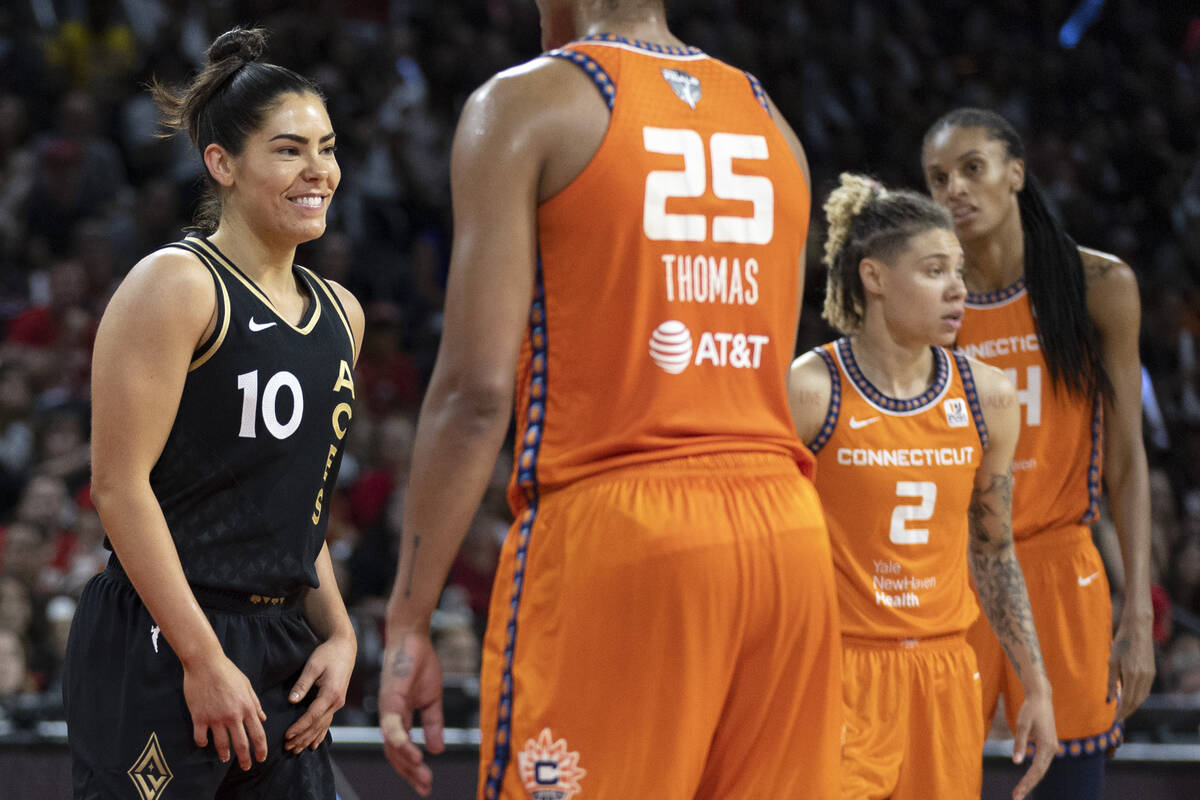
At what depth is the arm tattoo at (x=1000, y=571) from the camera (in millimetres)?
3617

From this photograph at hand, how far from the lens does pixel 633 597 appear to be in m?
2.14

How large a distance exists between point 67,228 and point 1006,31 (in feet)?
29.6

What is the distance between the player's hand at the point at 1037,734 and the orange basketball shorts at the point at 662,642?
4.32ft

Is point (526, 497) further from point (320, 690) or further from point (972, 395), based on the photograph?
point (972, 395)

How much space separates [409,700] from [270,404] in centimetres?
80

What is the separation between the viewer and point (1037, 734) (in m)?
3.42

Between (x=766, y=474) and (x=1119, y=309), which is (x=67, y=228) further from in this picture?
(x=766, y=474)

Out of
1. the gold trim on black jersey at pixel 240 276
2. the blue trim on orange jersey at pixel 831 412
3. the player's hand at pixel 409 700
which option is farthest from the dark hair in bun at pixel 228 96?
the blue trim on orange jersey at pixel 831 412

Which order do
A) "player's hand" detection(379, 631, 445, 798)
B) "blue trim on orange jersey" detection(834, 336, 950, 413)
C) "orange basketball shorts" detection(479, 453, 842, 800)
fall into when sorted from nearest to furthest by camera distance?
1. "player's hand" detection(379, 631, 445, 798)
2. "orange basketball shorts" detection(479, 453, 842, 800)
3. "blue trim on orange jersey" detection(834, 336, 950, 413)

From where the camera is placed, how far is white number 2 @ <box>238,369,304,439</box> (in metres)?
2.60

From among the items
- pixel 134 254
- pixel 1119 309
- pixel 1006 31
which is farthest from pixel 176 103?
pixel 1006 31

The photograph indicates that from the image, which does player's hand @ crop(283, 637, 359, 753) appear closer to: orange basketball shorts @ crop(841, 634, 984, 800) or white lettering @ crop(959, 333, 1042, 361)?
orange basketball shorts @ crop(841, 634, 984, 800)

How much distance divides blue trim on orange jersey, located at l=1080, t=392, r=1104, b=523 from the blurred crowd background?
4.08ft

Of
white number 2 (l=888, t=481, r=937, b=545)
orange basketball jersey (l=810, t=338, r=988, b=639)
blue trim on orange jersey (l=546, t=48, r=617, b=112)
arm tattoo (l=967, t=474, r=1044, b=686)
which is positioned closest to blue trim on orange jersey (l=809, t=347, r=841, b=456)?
orange basketball jersey (l=810, t=338, r=988, b=639)
